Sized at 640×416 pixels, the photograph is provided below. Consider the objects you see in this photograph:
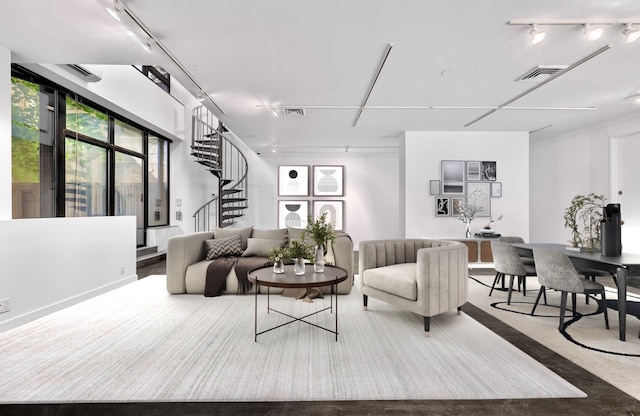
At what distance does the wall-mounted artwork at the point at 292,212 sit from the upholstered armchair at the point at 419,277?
5.26 metres

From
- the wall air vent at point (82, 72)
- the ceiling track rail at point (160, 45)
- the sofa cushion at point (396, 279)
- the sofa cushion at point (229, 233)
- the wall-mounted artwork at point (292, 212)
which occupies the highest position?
the wall air vent at point (82, 72)

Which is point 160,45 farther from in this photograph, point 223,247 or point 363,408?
point 363,408

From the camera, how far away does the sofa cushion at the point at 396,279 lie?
310cm

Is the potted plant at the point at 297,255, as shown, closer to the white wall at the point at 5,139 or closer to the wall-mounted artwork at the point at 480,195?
the white wall at the point at 5,139

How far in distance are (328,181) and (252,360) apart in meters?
6.90

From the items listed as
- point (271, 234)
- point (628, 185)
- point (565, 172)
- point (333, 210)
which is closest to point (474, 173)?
point (565, 172)

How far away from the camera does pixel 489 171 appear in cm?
675

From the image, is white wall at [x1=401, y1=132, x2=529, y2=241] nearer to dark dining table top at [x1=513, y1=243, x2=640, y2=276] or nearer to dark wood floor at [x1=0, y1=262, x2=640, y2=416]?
dark dining table top at [x1=513, y1=243, x2=640, y2=276]

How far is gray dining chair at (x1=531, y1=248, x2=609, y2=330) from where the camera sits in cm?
304

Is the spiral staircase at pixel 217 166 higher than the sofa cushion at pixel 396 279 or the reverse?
higher

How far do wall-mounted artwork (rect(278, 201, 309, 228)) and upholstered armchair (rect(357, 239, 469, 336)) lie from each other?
526cm

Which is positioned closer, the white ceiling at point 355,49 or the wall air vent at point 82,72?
the white ceiling at point 355,49

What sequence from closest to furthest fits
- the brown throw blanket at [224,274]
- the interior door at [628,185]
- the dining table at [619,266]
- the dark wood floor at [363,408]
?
1. the dark wood floor at [363,408]
2. the dining table at [619,266]
3. the brown throw blanket at [224,274]
4. the interior door at [628,185]

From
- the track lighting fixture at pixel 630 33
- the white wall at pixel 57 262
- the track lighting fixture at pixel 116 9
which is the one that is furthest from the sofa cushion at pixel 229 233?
the track lighting fixture at pixel 630 33
